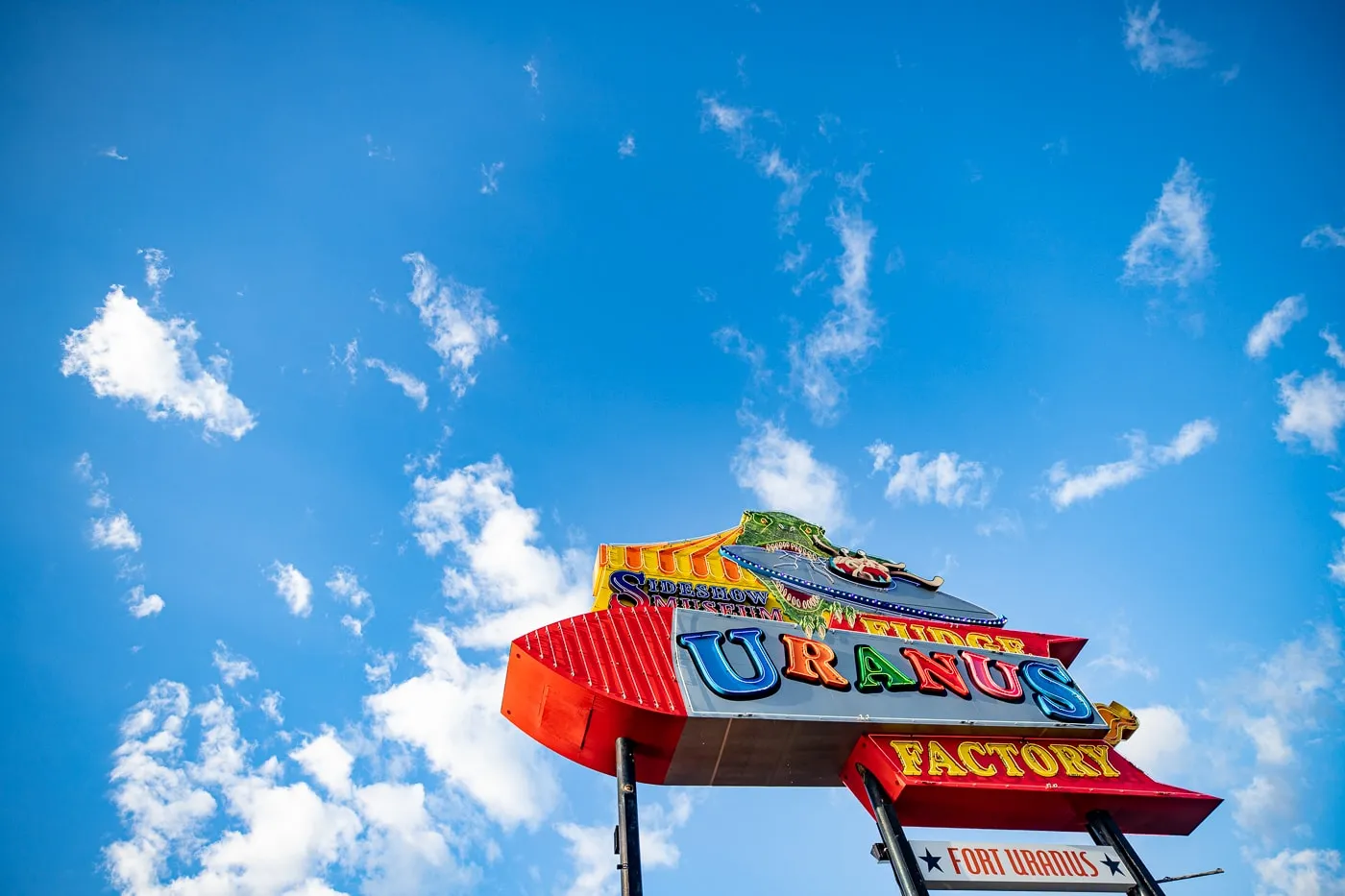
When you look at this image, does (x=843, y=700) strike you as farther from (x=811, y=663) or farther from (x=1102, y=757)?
(x=1102, y=757)

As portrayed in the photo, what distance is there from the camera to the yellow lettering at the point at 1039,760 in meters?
10.6

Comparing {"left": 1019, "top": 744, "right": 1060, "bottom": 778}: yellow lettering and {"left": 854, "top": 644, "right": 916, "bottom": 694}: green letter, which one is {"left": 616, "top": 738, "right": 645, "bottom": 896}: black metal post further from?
{"left": 1019, "top": 744, "right": 1060, "bottom": 778}: yellow lettering

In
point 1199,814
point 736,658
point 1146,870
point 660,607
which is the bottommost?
point 1146,870

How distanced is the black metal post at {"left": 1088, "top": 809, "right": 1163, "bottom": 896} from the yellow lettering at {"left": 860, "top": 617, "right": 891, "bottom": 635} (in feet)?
12.6

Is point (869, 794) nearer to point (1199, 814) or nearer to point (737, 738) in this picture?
point (737, 738)

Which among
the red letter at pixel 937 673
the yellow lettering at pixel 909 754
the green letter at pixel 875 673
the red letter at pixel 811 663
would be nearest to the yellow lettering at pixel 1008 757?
the red letter at pixel 937 673

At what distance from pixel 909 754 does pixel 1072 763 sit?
2.73 m

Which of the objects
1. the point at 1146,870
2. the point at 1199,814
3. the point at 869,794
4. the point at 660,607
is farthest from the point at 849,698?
the point at 1199,814

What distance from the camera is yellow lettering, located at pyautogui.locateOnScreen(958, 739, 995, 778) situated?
10.3 meters

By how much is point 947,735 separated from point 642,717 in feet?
15.4

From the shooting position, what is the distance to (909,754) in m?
10.4

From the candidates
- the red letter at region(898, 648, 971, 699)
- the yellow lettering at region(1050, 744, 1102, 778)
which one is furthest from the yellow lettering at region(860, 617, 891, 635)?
the yellow lettering at region(1050, 744, 1102, 778)

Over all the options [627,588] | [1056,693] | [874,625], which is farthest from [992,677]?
[627,588]

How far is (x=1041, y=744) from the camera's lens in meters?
11.2
